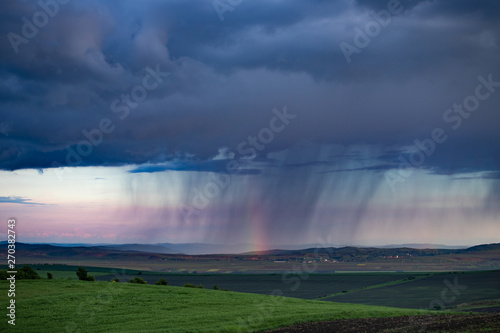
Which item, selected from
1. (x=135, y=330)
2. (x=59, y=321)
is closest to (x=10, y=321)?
(x=59, y=321)

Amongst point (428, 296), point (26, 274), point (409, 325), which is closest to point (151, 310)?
point (409, 325)

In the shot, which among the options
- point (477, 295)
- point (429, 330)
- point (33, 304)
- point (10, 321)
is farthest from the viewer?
point (477, 295)

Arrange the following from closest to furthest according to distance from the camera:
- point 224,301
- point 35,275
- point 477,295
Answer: point 224,301, point 35,275, point 477,295

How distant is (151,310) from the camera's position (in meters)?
47.1

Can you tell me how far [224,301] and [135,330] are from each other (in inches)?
674

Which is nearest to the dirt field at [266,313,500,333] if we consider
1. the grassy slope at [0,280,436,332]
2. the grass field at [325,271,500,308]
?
the grassy slope at [0,280,436,332]

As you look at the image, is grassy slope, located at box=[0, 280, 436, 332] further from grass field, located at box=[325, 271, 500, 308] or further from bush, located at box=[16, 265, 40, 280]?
grass field, located at box=[325, 271, 500, 308]

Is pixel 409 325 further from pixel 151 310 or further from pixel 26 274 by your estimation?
pixel 26 274

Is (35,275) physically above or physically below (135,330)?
above

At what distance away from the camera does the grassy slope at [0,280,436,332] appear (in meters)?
39.0

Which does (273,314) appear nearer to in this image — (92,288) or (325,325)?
(325,325)

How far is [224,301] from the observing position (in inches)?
2085

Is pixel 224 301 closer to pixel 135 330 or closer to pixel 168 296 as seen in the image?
pixel 168 296

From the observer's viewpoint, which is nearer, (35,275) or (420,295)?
(35,275)
